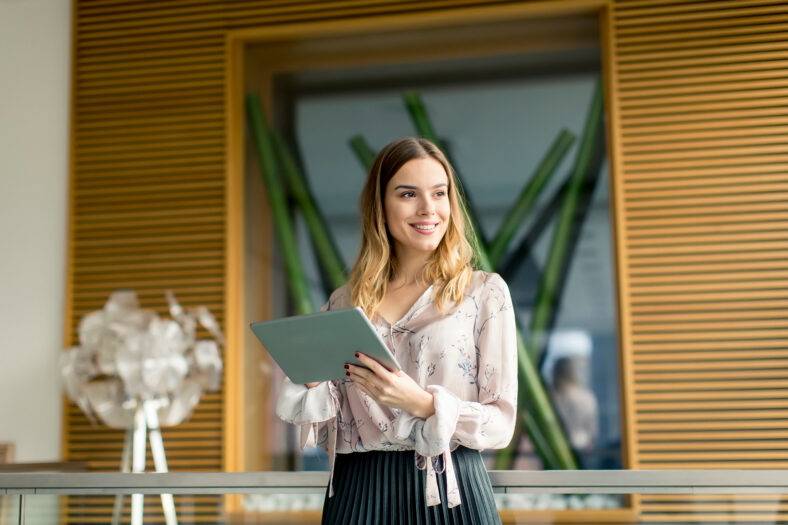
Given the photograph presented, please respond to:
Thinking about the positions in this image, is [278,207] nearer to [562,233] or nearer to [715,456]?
[562,233]

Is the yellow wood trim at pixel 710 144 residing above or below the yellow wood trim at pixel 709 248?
above

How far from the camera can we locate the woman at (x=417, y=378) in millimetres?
1653

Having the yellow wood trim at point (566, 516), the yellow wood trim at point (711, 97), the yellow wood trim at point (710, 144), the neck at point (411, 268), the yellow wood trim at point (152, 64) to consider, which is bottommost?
the yellow wood trim at point (566, 516)

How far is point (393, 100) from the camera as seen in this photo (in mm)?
4422

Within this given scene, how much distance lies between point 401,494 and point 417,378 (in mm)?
236

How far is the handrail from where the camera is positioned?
204 cm

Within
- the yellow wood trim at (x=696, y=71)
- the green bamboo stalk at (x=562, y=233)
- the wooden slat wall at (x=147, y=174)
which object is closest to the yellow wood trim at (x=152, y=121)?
the wooden slat wall at (x=147, y=174)

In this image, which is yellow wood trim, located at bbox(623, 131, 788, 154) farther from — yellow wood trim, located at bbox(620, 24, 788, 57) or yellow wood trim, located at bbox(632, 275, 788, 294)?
yellow wood trim, located at bbox(632, 275, 788, 294)

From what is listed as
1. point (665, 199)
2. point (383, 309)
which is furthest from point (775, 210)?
point (383, 309)

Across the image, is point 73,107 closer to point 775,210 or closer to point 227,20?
point 227,20

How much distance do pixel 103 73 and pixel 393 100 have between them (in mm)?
1611

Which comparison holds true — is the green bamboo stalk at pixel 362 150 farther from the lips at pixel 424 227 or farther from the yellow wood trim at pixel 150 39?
the lips at pixel 424 227

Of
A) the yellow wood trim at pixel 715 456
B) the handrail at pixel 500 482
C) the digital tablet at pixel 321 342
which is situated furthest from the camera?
the yellow wood trim at pixel 715 456

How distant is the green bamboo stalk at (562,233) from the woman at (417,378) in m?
2.28
